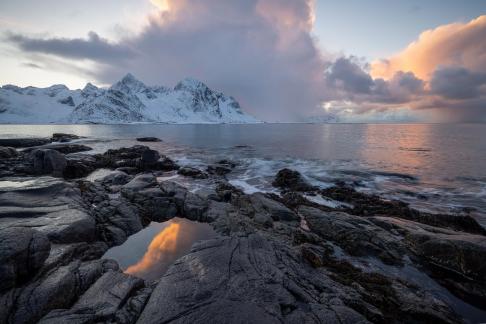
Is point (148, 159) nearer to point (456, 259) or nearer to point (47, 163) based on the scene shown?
point (47, 163)

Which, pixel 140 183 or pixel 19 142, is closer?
pixel 140 183

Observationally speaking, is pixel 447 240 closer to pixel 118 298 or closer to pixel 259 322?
pixel 259 322

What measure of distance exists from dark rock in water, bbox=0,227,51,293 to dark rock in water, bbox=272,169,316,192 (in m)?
20.0

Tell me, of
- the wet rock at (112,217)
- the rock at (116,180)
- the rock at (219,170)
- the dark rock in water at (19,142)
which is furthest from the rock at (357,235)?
the dark rock in water at (19,142)

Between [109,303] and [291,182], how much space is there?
2125cm

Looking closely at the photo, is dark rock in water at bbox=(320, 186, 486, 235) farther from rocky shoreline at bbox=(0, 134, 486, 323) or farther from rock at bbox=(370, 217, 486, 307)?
rock at bbox=(370, 217, 486, 307)

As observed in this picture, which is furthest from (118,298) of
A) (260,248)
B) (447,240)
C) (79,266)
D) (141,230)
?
(447,240)

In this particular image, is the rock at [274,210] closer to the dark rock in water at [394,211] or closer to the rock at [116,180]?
the dark rock in water at [394,211]

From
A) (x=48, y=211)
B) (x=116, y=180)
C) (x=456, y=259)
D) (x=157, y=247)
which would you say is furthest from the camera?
(x=116, y=180)

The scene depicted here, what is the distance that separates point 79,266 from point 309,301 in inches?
301

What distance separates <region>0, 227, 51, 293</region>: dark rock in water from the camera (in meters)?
6.35

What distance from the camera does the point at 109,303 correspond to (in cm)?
635

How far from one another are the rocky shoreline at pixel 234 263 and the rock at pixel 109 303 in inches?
1.2

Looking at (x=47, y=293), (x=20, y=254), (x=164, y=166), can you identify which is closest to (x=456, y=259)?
(x=47, y=293)
